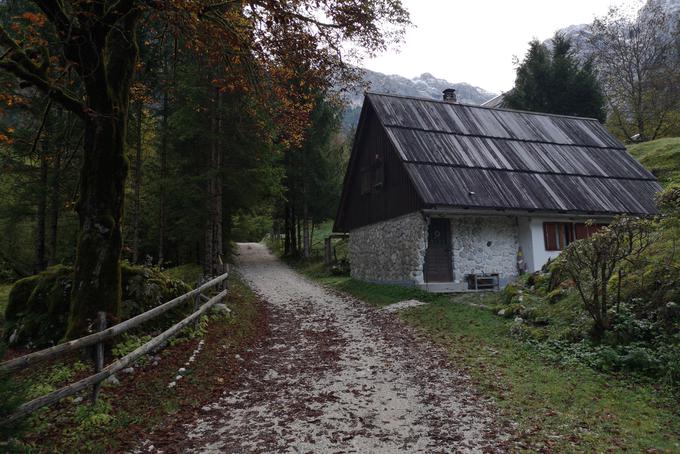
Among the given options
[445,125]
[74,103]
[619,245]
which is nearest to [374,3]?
[74,103]

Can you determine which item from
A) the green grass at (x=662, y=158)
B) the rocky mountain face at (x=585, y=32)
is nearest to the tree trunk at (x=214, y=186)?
the green grass at (x=662, y=158)

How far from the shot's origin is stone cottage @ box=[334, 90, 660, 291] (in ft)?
51.8

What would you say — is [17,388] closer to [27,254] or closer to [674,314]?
[674,314]

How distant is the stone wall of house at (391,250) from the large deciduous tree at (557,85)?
21204 mm

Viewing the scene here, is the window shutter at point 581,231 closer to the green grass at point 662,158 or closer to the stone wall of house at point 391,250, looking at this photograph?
the stone wall of house at point 391,250

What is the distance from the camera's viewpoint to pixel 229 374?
696cm

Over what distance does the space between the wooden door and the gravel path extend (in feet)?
20.2

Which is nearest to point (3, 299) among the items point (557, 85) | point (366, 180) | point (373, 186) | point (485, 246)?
point (373, 186)

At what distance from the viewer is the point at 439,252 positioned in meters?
16.1

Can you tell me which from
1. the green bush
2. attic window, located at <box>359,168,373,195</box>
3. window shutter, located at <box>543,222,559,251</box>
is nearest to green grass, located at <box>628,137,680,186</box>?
window shutter, located at <box>543,222,559,251</box>

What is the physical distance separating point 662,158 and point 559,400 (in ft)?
84.5

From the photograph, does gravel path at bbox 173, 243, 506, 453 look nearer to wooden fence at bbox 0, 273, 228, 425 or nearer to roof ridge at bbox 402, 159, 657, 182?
wooden fence at bbox 0, 273, 228, 425

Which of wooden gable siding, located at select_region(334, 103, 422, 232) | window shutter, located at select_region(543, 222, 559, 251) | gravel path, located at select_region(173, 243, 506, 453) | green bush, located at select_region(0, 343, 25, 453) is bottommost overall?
gravel path, located at select_region(173, 243, 506, 453)

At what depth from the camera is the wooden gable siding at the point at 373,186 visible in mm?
16578
